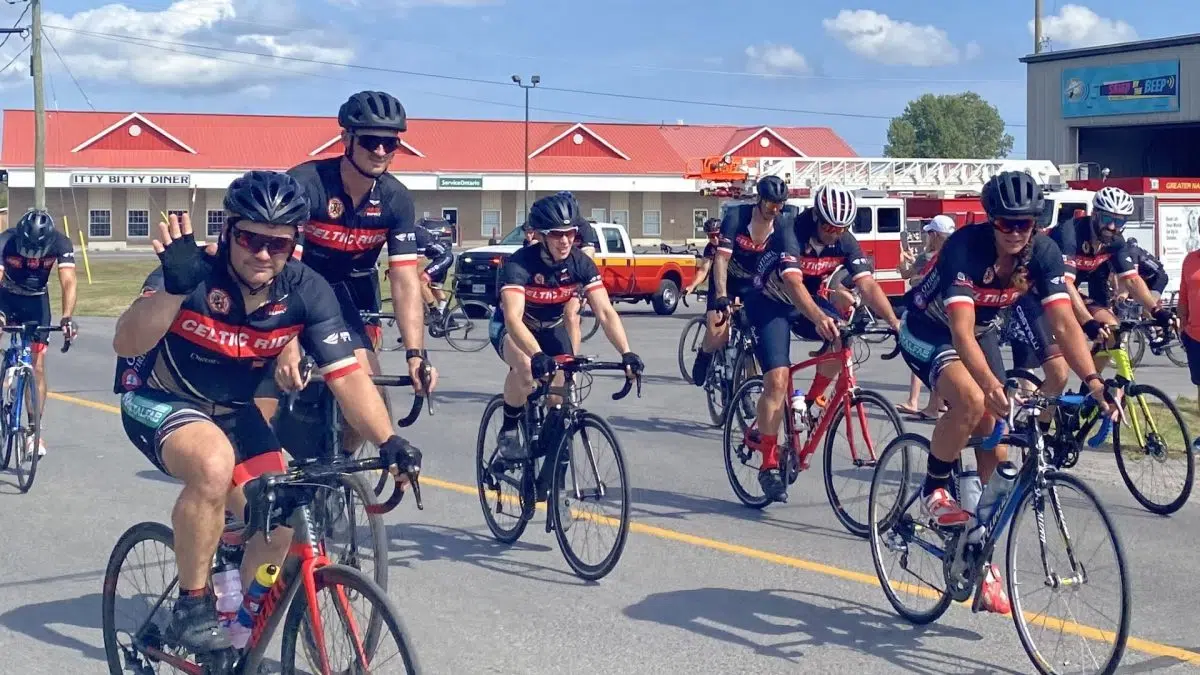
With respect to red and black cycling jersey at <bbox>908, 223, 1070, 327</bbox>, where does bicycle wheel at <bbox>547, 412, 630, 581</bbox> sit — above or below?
below

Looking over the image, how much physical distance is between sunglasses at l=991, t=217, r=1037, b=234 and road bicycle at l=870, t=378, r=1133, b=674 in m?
0.72

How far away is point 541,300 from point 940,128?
125714mm

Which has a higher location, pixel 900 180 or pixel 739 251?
pixel 900 180

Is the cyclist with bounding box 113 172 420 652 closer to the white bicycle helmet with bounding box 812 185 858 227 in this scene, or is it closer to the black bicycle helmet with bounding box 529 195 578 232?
the black bicycle helmet with bounding box 529 195 578 232

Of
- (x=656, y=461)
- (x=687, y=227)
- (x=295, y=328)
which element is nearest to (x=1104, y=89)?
(x=687, y=227)

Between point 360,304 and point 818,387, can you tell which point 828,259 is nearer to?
point 818,387

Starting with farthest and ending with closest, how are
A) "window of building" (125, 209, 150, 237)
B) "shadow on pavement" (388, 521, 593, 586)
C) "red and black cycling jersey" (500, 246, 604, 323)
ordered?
1. "window of building" (125, 209, 150, 237)
2. "red and black cycling jersey" (500, 246, 604, 323)
3. "shadow on pavement" (388, 521, 593, 586)

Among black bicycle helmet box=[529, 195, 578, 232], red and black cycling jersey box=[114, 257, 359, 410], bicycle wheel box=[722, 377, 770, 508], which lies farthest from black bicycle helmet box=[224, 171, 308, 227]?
bicycle wheel box=[722, 377, 770, 508]

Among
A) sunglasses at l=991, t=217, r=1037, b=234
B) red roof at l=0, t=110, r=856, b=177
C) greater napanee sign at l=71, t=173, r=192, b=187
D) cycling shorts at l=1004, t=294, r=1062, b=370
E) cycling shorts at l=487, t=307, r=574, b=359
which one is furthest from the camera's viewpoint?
red roof at l=0, t=110, r=856, b=177

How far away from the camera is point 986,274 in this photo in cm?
629

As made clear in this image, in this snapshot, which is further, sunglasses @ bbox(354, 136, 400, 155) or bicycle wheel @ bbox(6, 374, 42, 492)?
bicycle wheel @ bbox(6, 374, 42, 492)

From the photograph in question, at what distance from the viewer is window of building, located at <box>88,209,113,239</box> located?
64.8m

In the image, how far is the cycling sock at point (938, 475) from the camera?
6285 millimetres

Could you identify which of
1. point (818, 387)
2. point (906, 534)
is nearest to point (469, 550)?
point (818, 387)
